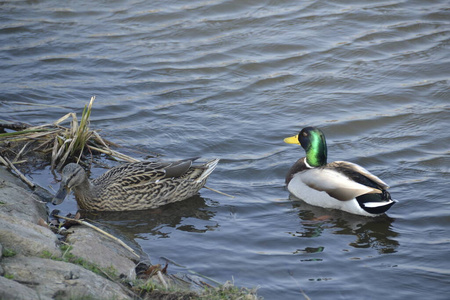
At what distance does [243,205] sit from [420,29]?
6.66m

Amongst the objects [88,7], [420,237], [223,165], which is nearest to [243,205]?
[223,165]

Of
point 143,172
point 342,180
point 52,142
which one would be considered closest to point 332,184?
point 342,180

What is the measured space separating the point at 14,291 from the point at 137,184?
3702 mm

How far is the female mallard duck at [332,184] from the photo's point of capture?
6.80 meters

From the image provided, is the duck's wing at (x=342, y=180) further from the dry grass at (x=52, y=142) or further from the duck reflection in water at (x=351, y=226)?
the dry grass at (x=52, y=142)

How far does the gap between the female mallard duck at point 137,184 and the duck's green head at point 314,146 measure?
131cm

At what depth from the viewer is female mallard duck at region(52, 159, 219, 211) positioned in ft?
22.0

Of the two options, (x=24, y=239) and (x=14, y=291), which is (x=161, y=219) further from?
(x=14, y=291)

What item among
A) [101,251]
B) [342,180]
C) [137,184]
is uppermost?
[101,251]

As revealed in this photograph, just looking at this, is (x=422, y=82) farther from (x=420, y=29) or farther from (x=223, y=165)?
(x=223, y=165)

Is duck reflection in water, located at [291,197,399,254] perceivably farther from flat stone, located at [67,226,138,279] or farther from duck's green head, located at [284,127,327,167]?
flat stone, located at [67,226,138,279]

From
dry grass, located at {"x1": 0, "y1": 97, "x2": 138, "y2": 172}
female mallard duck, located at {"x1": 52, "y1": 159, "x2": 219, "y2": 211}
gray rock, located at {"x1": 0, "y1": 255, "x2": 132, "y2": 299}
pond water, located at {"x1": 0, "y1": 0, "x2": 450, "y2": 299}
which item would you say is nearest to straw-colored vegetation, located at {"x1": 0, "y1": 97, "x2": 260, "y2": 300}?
dry grass, located at {"x1": 0, "y1": 97, "x2": 138, "y2": 172}

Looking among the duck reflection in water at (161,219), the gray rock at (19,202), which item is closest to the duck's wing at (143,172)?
the duck reflection in water at (161,219)

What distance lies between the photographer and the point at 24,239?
4.08 meters
